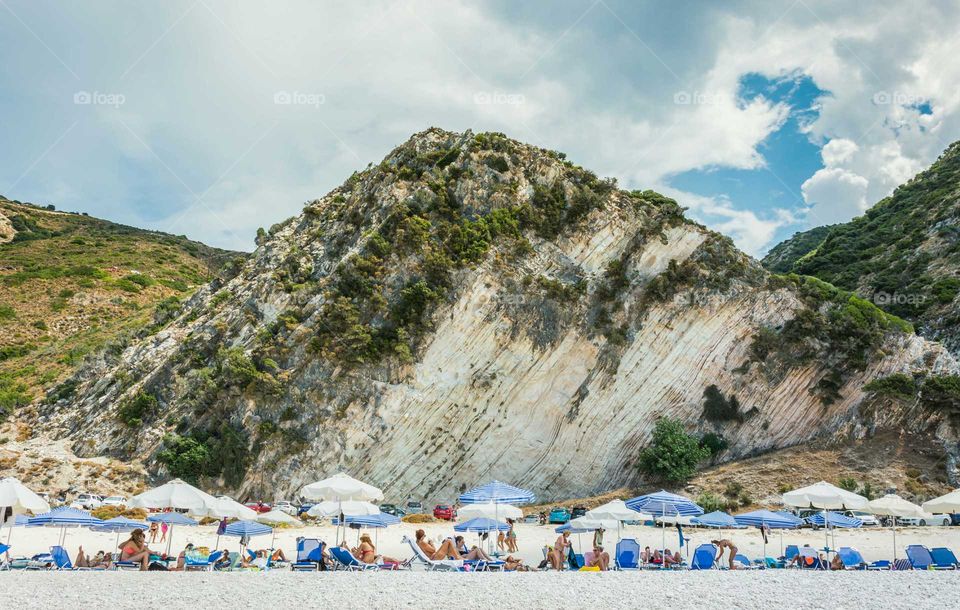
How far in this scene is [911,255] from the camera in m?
60.2

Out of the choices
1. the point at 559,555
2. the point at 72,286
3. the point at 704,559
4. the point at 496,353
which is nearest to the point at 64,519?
the point at 559,555

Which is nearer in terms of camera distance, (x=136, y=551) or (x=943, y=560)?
(x=136, y=551)

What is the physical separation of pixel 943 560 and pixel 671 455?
17945 mm

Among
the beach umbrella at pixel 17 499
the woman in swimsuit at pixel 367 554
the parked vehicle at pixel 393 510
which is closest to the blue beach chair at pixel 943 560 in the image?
the woman in swimsuit at pixel 367 554

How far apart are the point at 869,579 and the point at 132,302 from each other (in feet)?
248

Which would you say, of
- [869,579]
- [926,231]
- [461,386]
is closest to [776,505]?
[461,386]

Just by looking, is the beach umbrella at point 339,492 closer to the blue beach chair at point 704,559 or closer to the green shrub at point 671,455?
the blue beach chair at point 704,559

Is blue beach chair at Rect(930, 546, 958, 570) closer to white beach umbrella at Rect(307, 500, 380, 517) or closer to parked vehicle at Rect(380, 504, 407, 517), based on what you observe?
white beach umbrella at Rect(307, 500, 380, 517)

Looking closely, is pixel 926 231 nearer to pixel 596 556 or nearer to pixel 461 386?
pixel 461 386

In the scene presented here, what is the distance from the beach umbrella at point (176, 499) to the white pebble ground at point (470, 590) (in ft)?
10.9

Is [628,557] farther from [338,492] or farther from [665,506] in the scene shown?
[338,492]

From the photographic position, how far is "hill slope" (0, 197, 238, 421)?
54.7 meters

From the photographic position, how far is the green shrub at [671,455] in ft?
112

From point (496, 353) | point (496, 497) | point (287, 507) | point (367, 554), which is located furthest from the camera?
point (496, 353)
